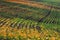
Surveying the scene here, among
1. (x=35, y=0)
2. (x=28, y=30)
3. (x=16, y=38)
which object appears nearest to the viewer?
(x=16, y=38)

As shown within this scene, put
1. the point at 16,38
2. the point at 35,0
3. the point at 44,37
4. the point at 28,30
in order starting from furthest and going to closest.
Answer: the point at 35,0
the point at 28,30
the point at 44,37
the point at 16,38

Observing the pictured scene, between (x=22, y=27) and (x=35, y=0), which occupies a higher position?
(x=22, y=27)

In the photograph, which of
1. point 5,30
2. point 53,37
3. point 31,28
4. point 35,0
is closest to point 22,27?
point 31,28

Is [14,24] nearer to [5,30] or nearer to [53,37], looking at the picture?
[5,30]

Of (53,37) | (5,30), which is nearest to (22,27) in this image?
(5,30)

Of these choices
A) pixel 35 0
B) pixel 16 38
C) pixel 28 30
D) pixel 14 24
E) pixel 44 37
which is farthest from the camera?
pixel 35 0

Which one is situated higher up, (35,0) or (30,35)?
(30,35)

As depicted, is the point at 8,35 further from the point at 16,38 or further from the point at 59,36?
the point at 59,36

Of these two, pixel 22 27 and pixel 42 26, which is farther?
pixel 42 26

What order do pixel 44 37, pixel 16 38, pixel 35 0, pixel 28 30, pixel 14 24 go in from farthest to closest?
pixel 35 0 < pixel 14 24 < pixel 28 30 < pixel 44 37 < pixel 16 38
